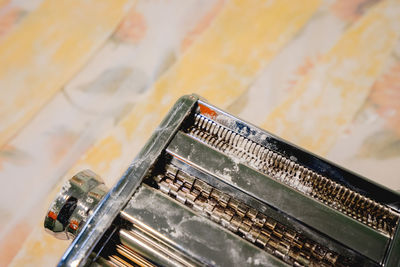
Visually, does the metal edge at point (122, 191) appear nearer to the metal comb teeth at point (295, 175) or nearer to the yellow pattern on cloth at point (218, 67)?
the metal comb teeth at point (295, 175)

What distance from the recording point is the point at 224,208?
3.02 feet

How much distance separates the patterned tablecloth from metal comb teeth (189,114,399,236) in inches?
20.0

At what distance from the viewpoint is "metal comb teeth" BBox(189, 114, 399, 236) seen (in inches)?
35.6

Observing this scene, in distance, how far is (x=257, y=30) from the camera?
5.75 feet

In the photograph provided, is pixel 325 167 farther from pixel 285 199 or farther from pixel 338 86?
pixel 338 86

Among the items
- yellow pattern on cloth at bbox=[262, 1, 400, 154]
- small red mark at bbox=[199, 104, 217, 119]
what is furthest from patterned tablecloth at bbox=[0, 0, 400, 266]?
small red mark at bbox=[199, 104, 217, 119]

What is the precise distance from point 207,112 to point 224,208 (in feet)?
1.00

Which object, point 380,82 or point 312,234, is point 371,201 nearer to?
point 312,234

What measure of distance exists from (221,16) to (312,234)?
1.33 metres

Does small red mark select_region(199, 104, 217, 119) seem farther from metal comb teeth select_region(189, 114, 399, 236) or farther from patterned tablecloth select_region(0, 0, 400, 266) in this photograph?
patterned tablecloth select_region(0, 0, 400, 266)

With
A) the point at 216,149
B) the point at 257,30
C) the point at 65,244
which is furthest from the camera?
the point at 257,30

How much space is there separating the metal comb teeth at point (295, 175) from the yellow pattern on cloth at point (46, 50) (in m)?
1.00

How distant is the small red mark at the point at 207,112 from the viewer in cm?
103

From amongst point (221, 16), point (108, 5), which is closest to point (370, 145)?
point (221, 16)
